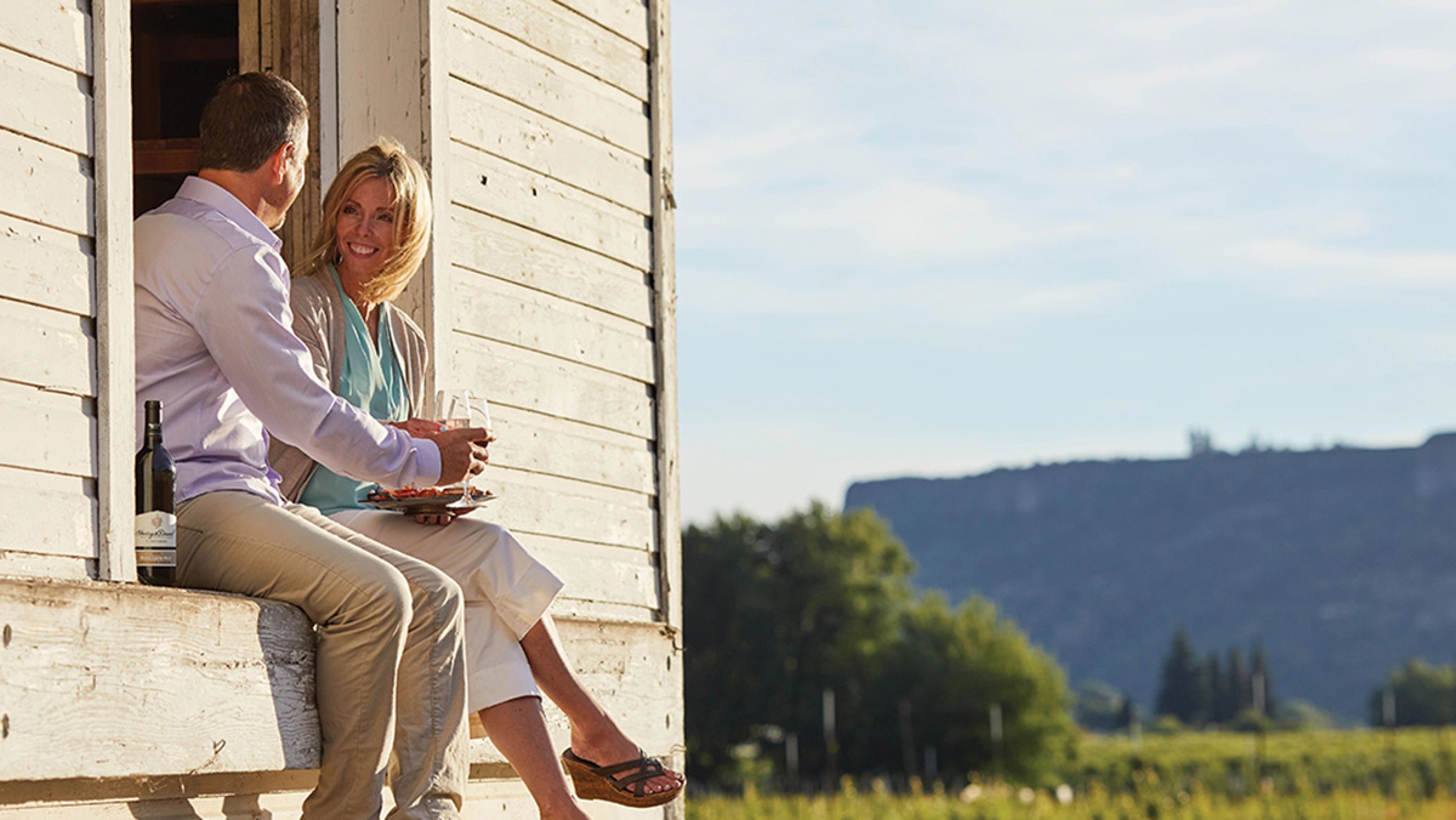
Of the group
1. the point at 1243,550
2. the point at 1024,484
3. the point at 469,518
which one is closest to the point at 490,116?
the point at 469,518

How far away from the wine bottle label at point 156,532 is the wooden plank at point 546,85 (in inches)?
67.5

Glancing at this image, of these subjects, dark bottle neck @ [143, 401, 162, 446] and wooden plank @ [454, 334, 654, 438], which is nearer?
dark bottle neck @ [143, 401, 162, 446]

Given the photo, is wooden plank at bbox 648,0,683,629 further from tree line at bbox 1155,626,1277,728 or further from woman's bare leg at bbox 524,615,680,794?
tree line at bbox 1155,626,1277,728

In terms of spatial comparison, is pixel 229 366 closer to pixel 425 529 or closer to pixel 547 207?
pixel 425 529

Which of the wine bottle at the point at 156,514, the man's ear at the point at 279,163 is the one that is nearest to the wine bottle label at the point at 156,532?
the wine bottle at the point at 156,514

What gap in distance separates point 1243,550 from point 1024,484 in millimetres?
24141

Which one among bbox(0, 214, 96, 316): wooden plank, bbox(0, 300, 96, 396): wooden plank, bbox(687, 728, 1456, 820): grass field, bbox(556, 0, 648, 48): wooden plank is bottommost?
bbox(687, 728, 1456, 820): grass field

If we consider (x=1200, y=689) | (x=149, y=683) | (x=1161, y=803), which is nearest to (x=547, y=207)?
(x=149, y=683)

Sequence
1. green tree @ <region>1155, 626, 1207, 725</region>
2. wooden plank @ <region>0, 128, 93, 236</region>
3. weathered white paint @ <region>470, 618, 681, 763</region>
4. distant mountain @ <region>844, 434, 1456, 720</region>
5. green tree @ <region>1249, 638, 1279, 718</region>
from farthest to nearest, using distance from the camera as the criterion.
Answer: distant mountain @ <region>844, 434, 1456, 720</region> → green tree @ <region>1155, 626, 1207, 725</region> → green tree @ <region>1249, 638, 1279, 718</region> → weathered white paint @ <region>470, 618, 681, 763</region> → wooden plank @ <region>0, 128, 93, 236</region>

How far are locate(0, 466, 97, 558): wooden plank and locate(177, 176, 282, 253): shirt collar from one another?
506 mm

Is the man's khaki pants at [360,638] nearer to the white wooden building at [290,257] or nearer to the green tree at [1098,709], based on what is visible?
the white wooden building at [290,257]

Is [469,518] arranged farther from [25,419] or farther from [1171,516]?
[1171,516]

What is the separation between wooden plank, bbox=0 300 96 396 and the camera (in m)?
3.02

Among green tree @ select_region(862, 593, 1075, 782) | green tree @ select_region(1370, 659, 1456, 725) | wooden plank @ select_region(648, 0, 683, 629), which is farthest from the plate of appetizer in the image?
green tree @ select_region(1370, 659, 1456, 725)
